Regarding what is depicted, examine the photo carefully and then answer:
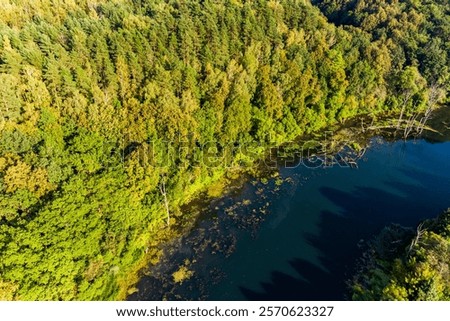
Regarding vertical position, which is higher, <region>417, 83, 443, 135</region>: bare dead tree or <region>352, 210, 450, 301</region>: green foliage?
<region>417, 83, 443, 135</region>: bare dead tree

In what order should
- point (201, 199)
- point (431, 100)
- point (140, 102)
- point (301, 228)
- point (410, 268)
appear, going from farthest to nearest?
point (431, 100) < point (201, 199) < point (140, 102) < point (301, 228) < point (410, 268)

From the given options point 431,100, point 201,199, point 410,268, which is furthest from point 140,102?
point 431,100

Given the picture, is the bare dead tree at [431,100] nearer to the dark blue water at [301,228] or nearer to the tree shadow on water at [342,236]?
the dark blue water at [301,228]

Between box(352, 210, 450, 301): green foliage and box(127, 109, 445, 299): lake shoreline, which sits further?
box(127, 109, 445, 299): lake shoreline

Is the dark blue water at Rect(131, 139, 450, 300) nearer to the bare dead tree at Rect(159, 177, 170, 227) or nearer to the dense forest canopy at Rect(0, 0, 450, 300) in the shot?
the bare dead tree at Rect(159, 177, 170, 227)

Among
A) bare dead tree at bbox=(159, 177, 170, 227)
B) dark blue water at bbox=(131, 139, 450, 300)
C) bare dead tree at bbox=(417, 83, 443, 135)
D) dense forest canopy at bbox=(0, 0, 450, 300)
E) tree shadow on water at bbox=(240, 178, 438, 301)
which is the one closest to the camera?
dense forest canopy at bbox=(0, 0, 450, 300)

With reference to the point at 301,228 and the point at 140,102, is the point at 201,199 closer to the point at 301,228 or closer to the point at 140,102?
the point at 301,228

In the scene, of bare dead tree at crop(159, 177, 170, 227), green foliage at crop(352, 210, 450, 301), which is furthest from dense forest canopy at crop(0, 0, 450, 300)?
green foliage at crop(352, 210, 450, 301)
